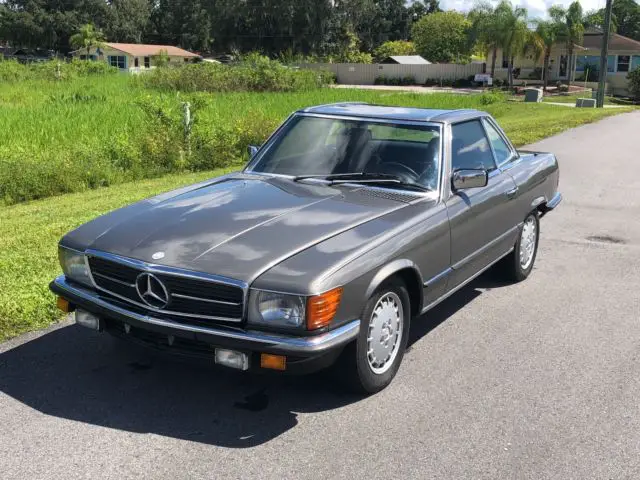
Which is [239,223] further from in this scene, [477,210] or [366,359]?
[477,210]

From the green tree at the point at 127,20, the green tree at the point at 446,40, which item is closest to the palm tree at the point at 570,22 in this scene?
the green tree at the point at 446,40

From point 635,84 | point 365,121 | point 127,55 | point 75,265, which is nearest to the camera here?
point 75,265

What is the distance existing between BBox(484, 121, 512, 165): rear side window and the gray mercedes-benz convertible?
0.40 ft

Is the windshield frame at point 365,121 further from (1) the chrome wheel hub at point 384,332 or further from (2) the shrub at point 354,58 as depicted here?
(2) the shrub at point 354,58

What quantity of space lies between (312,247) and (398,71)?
2643 inches

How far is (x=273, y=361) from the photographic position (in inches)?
147

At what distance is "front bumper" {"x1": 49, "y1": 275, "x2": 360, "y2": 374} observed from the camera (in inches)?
145

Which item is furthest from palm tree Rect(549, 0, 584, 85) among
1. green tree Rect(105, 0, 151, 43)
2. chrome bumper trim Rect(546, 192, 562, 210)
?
green tree Rect(105, 0, 151, 43)

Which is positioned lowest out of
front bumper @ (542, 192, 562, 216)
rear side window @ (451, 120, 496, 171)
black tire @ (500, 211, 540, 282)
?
black tire @ (500, 211, 540, 282)

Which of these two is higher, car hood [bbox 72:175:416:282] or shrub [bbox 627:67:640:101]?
shrub [bbox 627:67:640:101]

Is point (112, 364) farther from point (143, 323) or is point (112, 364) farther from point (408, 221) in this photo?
point (408, 221)

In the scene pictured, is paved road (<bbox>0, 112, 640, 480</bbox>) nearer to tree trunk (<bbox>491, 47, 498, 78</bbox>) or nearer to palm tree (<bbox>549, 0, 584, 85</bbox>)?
palm tree (<bbox>549, 0, 584, 85</bbox>)

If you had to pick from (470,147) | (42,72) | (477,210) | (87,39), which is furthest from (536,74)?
(477,210)

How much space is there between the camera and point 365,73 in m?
70.9
